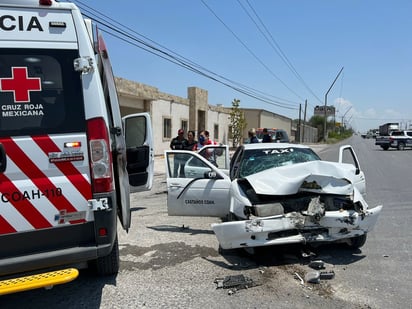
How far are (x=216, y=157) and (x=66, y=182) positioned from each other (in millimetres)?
4809

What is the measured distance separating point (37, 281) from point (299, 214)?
3017mm

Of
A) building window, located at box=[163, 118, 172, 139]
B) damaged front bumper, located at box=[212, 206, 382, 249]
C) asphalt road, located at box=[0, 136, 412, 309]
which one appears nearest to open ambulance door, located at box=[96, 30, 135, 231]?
asphalt road, located at box=[0, 136, 412, 309]

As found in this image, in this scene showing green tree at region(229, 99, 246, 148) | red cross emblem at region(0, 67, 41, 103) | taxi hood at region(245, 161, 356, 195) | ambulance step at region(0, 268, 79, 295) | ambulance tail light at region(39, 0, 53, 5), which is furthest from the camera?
green tree at region(229, 99, 246, 148)

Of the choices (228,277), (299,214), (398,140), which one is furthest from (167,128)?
(398,140)

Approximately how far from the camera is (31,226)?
293 centimetres

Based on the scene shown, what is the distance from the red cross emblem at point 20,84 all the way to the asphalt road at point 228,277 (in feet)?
6.84

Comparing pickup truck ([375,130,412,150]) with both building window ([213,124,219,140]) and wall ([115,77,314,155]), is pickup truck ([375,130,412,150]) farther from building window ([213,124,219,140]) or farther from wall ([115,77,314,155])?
building window ([213,124,219,140])

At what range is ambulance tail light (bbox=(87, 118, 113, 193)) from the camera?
303cm

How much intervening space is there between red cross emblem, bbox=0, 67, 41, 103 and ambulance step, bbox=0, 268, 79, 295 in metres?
1.43

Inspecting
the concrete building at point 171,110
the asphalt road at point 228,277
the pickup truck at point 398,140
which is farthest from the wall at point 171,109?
the pickup truck at point 398,140

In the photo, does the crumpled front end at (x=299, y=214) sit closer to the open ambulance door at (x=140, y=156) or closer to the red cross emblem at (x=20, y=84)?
the open ambulance door at (x=140, y=156)

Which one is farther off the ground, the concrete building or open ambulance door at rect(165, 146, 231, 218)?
the concrete building

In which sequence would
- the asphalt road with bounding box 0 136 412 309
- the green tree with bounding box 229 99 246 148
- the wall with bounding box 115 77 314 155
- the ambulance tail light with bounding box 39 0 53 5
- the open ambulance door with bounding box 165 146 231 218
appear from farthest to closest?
the green tree with bounding box 229 99 246 148 → the wall with bounding box 115 77 314 155 → the open ambulance door with bounding box 165 146 231 218 → the asphalt road with bounding box 0 136 412 309 → the ambulance tail light with bounding box 39 0 53 5

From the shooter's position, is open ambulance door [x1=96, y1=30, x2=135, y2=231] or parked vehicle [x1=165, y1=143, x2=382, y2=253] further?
parked vehicle [x1=165, y1=143, x2=382, y2=253]
